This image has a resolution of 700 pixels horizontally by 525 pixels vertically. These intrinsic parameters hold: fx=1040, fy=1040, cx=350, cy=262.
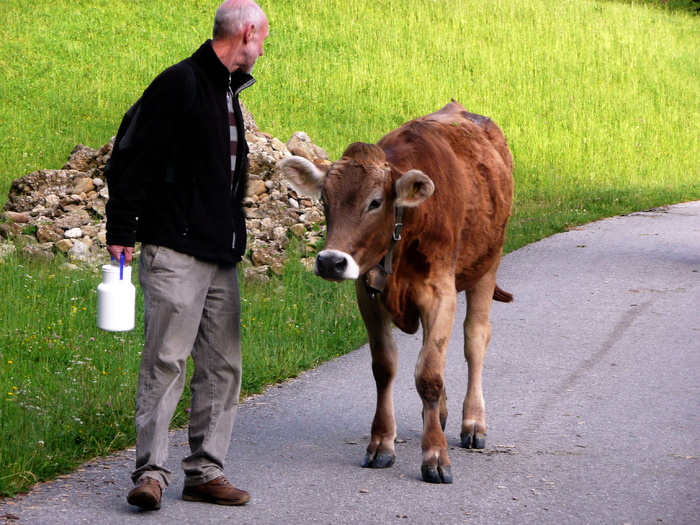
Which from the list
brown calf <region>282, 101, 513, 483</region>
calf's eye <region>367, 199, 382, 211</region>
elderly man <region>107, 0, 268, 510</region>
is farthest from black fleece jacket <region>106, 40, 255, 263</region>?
calf's eye <region>367, 199, 382, 211</region>

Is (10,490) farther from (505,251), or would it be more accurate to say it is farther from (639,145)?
(639,145)

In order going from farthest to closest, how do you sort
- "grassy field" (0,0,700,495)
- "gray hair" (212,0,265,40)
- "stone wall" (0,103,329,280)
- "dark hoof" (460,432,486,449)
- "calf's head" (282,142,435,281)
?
"stone wall" (0,103,329,280), "grassy field" (0,0,700,495), "dark hoof" (460,432,486,449), "calf's head" (282,142,435,281), "gray hair" (212,0,265,40)

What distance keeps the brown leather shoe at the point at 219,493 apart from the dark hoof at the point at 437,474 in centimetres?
103

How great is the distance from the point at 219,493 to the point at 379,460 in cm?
112

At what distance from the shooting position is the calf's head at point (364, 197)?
214 inches

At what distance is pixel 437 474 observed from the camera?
557 centimetres

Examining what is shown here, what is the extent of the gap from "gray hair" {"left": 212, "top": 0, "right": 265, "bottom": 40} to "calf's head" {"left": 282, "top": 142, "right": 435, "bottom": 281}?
2.96 ft

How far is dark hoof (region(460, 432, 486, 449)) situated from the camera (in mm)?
6305

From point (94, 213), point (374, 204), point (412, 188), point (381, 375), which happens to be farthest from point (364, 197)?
point (94, 213)

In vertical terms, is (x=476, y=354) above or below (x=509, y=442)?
above

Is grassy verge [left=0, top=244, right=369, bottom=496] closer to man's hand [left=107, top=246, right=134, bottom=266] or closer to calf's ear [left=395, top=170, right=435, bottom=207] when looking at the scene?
man's hand [left=107, top=246, right=134, bottom=266]

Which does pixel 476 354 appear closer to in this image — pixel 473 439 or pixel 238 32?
pixel 473 439

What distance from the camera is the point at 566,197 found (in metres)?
18.4

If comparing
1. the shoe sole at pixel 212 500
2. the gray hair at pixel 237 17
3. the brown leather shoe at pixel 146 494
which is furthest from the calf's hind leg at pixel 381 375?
the gray hair at pixel 237 17
